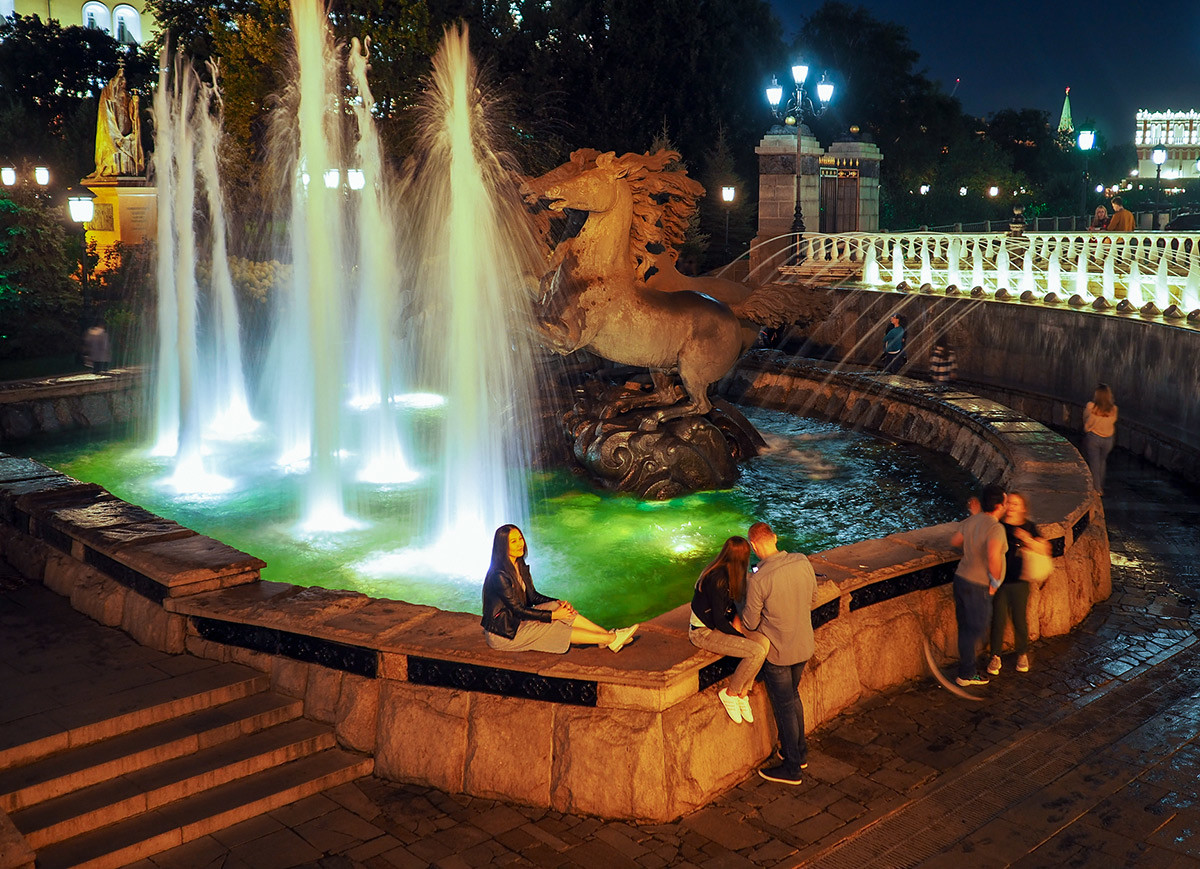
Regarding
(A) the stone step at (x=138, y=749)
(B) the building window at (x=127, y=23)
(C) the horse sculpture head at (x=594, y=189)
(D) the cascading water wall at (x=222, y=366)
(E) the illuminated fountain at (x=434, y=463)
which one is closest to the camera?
(A) the stone step at (x=138, y=749)

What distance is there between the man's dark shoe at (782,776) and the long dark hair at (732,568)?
0.89 metres

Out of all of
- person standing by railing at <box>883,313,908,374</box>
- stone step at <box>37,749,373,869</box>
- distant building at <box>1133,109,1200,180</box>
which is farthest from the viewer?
distant building at <box>1133,109,1200,180</box>

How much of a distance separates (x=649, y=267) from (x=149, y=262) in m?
18.8

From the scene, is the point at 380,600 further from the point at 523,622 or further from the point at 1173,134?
the point at 1173,134

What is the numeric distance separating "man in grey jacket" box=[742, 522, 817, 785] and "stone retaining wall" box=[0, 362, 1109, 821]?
233 mm

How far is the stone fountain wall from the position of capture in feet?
41.4

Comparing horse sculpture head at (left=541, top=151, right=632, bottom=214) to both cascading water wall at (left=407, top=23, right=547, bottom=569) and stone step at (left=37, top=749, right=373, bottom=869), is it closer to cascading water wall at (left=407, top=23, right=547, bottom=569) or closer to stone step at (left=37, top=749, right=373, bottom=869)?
cascading water wall at (left=407, top=23, right=547, bottom=569)

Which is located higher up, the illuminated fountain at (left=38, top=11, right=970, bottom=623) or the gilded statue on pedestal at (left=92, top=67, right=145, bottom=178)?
the gilded statue on pedestal at (left=92, top=67, right=145, bottom=178)

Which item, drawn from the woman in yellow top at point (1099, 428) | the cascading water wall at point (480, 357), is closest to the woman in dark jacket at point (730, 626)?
the cascading water wall at point (480, 357)

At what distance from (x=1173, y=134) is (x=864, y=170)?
71.0 metres

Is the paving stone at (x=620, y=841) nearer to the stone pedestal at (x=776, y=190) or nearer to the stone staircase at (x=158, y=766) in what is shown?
the stone staircase at (x=158, y=766)

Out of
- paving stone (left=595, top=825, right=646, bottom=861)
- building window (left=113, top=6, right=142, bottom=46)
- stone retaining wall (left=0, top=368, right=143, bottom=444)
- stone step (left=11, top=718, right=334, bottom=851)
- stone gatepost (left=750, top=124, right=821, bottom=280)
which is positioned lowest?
paving stone (left=595, top=825, right=646, bottom=861)

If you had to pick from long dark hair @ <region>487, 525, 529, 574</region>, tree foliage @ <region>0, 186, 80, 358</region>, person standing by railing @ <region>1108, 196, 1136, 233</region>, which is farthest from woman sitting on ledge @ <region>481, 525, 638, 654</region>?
tree foliage @ <region>0, 186, 80, 358</region>

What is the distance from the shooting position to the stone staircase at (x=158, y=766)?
492 centimetres
